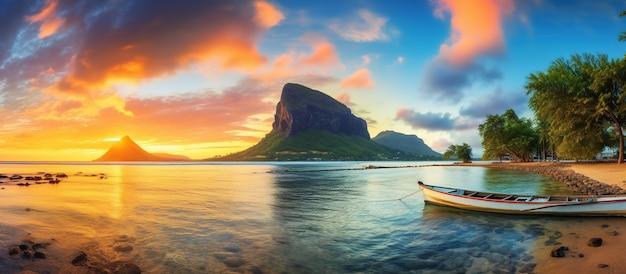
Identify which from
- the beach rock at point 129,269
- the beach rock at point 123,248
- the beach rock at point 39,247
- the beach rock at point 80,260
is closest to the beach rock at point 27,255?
the beach rock at point 39,247

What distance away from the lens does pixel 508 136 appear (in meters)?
111

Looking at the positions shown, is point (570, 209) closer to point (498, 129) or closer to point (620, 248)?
point (620, 248)

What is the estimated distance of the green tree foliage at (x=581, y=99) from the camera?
Result: 159 ft

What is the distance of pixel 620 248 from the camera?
1266cm

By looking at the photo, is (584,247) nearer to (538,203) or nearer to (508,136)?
(538,203)

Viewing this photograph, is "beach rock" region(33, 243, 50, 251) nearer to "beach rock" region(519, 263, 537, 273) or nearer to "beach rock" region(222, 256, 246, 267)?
"beach rock" region(222, 256, 246, 267)

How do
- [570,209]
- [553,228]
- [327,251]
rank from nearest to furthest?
[327,251] → [553,228] → [570,209]

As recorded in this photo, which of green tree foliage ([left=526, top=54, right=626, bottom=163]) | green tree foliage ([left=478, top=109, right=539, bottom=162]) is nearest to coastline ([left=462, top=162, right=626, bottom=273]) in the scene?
green tree foliage ([left=526, top=54, right=626, bottom=163])

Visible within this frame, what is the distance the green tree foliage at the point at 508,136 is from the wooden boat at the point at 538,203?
321ft

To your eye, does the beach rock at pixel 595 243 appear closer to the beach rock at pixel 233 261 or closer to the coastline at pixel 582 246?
the coastline at pixel 582 246

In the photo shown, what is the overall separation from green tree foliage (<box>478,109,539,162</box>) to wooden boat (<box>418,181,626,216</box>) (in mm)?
97940

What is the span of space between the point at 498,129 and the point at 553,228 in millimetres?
108138

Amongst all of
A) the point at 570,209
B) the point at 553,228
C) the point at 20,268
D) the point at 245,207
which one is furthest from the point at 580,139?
the point at 20,268


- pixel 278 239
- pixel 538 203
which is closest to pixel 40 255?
pixel 278 239
